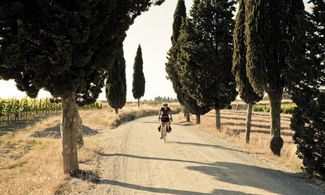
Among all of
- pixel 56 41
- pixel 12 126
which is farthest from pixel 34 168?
pixel 12 126

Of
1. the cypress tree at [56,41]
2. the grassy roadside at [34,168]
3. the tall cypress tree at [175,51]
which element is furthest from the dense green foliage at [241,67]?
the tall cypress tree at [175,51]

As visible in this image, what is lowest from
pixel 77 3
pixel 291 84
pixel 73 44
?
pixel 291 84

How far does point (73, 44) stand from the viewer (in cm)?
1251

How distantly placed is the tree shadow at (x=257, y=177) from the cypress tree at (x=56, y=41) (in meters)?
5.01

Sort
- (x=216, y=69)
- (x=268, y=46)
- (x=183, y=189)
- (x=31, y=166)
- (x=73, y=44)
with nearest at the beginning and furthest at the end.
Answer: (x=183, y=189), (x=73, y=44), (x=31, y=166), (x=268, y=46), (x=216, y=69)

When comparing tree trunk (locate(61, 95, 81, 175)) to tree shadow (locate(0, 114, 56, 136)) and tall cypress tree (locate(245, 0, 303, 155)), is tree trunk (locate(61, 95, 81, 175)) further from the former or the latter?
tree shadow (locate(0, 114, 56, 136))

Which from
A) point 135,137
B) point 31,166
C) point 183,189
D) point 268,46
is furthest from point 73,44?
point 135,137

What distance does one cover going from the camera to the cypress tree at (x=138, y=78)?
241ft

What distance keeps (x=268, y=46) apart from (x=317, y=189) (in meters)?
8.56

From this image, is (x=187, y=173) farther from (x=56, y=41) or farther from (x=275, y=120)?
(x=275, y=120)

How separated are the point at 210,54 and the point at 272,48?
1376 cm

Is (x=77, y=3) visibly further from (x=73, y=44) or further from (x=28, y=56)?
(x=28, y=56)

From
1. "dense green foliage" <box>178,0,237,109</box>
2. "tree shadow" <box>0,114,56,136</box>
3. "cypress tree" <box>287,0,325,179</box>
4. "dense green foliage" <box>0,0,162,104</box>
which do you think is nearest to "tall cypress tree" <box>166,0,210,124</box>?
"dense green foliage" <box>178,0,237,109</box>

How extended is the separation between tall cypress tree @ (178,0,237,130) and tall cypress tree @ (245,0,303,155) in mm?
12657
